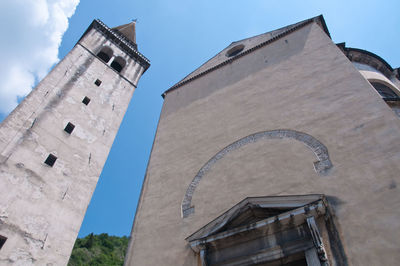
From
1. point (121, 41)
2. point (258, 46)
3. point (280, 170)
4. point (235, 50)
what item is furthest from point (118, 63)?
point (280, 170)

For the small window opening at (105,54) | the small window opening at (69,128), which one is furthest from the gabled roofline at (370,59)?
the small window opening at (105,54)

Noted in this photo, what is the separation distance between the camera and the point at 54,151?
1238cm

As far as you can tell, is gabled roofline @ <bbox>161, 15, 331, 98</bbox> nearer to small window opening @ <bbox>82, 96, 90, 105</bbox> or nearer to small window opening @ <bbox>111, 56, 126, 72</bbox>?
small window opening @ <bbox>82, 96, 90, 105</bbox>

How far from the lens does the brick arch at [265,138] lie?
195 inches

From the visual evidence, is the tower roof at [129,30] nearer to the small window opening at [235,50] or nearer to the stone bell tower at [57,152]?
the stone bell tower at [57,152]

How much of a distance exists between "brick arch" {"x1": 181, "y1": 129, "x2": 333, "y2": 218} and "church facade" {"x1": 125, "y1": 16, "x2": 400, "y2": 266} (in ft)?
0.08

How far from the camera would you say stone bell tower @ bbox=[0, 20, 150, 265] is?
9992 mm

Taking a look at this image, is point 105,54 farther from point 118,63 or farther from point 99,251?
point 99,251

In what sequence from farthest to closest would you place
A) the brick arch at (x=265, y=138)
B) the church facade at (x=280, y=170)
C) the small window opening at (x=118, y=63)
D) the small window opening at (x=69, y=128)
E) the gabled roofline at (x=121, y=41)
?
the gabled roofline at (x=121, y=41)
the small window opening at (x=118, y=63)
the small window opening at (x=69, y=128)
the brick arch at (x=265, y=138)
the church facade at (x=280, y=170)

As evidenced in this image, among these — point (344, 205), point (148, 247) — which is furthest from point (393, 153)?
point (148, 247)

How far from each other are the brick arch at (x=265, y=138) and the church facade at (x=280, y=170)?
0.02 m

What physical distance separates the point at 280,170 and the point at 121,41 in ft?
59.4

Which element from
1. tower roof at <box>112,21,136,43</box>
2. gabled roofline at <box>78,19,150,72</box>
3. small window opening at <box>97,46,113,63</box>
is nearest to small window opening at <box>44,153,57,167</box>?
small window opening at <box>97,46,113,63</box>

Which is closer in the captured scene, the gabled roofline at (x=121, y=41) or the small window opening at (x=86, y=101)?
the small window opening at (x=86, y=101)
